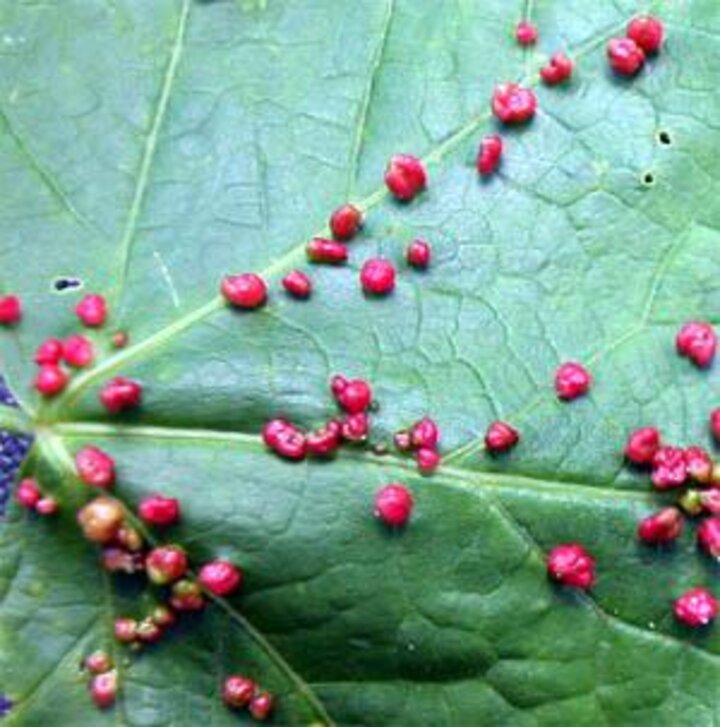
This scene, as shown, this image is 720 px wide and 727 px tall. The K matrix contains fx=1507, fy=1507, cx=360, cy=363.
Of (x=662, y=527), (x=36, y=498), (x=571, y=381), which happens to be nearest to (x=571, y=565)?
(x=662, y=527)

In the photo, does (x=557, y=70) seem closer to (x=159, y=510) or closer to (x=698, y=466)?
(x=698, y=466)

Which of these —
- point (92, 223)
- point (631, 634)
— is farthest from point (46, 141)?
point (631, 634)

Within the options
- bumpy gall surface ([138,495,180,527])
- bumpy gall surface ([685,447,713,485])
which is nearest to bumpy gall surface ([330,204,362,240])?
bumpy gall surface ([138,495,180,527])

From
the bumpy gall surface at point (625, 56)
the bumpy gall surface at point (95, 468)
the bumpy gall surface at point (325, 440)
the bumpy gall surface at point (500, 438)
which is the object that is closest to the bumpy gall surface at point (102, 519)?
the bumpy gall surface at point (95, 468)

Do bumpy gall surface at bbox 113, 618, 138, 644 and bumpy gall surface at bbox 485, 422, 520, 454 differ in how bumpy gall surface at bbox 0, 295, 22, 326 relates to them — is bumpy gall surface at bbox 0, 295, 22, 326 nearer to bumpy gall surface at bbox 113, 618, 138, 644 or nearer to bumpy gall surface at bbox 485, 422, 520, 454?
bumpy gall surface at bbox 113, 618, 138, 644

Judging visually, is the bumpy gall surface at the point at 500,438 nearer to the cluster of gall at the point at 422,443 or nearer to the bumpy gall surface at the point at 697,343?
the cluster of gall at the point at 422,443
